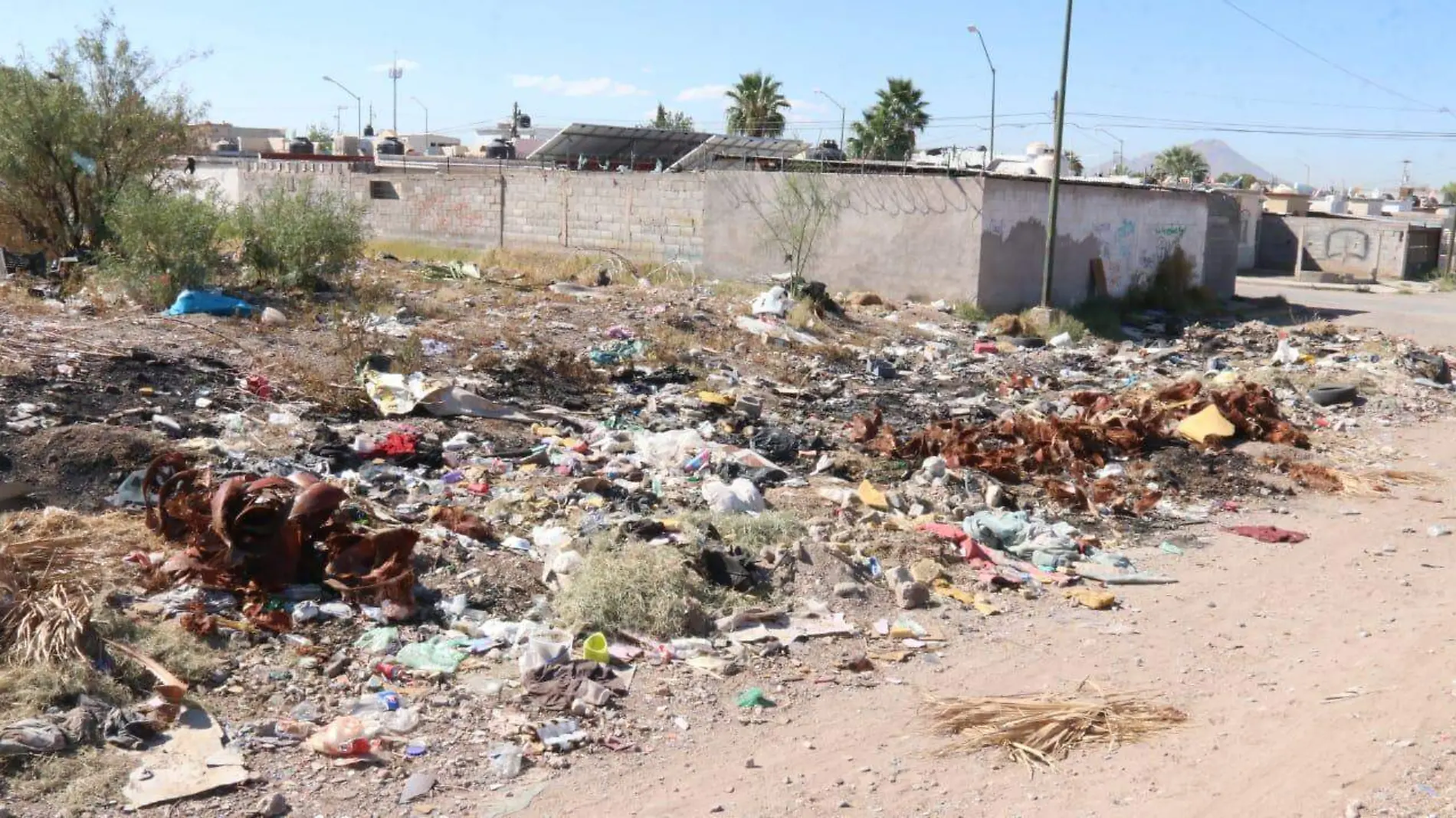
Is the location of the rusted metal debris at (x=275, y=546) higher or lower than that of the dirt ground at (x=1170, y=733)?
higher

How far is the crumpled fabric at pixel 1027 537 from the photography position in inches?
303

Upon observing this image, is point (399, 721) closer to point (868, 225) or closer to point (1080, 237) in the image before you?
point (868, 225)

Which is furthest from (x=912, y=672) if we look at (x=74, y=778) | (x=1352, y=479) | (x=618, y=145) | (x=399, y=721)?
(x=618, y=145)

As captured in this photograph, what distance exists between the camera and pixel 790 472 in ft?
30.6

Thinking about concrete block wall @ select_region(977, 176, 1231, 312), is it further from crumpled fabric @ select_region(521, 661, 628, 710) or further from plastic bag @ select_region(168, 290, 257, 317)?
crumpled fabric @ select_region(521, 661, 628, 710)

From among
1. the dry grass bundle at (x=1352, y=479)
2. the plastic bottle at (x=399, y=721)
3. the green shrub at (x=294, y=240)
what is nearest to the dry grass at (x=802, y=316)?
the green shrub at (x=294, y=240)

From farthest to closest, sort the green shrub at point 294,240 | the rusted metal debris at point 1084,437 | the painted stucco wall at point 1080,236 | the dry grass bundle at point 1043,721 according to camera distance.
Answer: the painted stucco wall at point 1080,236
the green shrub at point 294,240
the rusted metal debris at point 1084,437
the dry grass bundle at point 1043,721

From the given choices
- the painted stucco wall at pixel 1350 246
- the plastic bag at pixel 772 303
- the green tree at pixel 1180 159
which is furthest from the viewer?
the green tree at pixel 1180 159

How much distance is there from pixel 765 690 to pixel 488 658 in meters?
1.34

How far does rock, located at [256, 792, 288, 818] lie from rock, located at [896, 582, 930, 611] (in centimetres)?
361

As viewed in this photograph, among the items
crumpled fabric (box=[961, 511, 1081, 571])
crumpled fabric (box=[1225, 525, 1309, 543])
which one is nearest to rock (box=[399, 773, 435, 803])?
crumpled fabric (box=[961, 511, 1081, 571])

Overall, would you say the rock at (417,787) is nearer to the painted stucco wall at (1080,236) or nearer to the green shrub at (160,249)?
the green shrub at (160,249)

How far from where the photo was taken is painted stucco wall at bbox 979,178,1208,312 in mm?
19078

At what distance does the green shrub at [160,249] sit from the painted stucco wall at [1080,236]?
1147 centimetres
